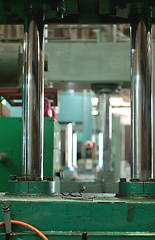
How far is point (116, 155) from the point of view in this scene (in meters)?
7.67

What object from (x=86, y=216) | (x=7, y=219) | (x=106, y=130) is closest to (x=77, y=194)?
(x=86, y=216)

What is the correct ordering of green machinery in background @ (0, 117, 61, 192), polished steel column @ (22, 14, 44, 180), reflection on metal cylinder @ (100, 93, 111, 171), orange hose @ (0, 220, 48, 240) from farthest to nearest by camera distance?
reflection on metal cylinder @ (100, 93, 111, 171)
green machinery in background @ (0, 117, 61, 192)
polished steel column @ (22, 14, 44, 180)
orange hose @ (0, 220, 48, 240)

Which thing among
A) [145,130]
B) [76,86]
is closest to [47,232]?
[145,130]

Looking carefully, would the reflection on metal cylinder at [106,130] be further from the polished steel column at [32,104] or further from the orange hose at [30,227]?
the orange hose at [30,227]

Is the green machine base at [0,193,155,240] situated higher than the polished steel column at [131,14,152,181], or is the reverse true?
the polished steel column at [131,14,152,181]

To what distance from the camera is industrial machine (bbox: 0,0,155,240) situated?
1194mm

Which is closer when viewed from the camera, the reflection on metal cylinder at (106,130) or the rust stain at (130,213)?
the rust stain at (130,213)

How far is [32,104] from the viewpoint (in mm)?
1487


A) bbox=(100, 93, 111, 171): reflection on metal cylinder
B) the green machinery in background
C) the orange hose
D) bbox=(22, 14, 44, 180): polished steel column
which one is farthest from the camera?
bbox=(100, 93, 111, 171): reflection on metal cylinder

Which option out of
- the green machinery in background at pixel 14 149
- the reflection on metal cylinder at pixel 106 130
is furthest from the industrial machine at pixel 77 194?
the reflection on metal cylinder at pixel 106 130

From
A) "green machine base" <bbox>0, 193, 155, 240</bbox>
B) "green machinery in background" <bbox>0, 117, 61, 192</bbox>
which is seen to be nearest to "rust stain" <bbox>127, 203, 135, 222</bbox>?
"green machine base" <bbox>0, 193, 155, 240</bbox>

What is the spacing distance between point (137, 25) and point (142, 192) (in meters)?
0.71

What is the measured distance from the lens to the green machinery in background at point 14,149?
2254mm

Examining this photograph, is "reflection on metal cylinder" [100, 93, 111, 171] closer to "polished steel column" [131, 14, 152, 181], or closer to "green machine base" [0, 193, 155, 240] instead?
"polished steel column" [131, 14, 152, 181]
